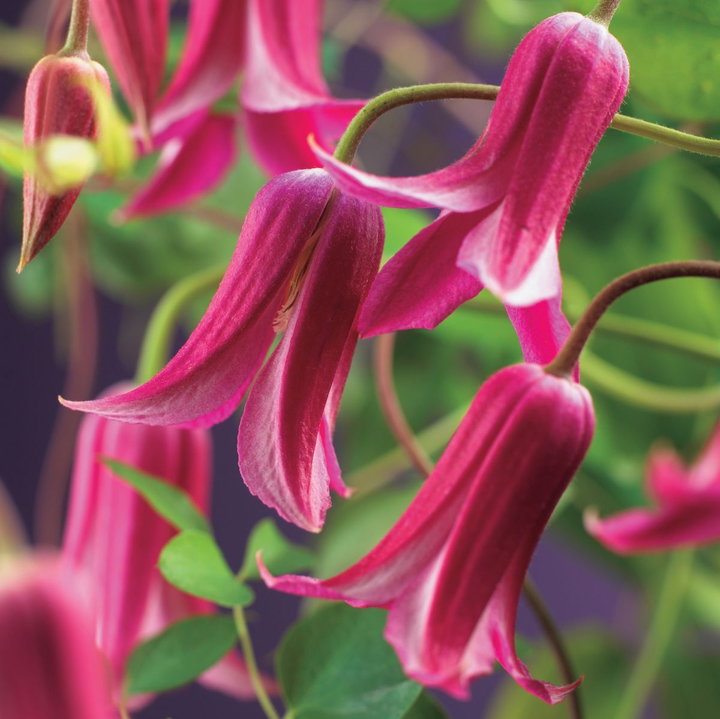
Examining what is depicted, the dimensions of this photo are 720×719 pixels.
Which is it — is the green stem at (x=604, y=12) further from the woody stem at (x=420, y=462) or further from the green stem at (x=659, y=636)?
the green stem at (x=659, y=636)

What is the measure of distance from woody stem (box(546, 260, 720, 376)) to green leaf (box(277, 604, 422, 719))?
9 cm

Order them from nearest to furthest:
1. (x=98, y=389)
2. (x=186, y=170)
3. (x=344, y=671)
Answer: (x=344, y=671) < (x=186, y=170) < (x=98, y=389)

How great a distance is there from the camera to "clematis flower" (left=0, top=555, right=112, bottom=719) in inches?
5.3

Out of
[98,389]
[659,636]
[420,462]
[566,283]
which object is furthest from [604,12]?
[98,389]

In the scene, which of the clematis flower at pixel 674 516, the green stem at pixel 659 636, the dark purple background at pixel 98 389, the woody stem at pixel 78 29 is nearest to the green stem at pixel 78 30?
the woody stem at pixel 78 29

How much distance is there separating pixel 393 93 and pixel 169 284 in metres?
0.48

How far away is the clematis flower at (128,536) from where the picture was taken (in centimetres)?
29

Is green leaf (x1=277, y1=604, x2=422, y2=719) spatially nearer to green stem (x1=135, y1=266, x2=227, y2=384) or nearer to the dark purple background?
green stem (x1=135, y1=266, x2=227, y2=384)

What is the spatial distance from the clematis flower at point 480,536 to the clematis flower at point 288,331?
19 millimetres

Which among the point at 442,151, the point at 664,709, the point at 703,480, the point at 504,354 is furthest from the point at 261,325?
the point at 442,151

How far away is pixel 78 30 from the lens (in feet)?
0.61

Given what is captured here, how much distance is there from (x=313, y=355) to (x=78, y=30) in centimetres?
8

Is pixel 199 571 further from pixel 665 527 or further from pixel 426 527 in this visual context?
pixel 665 527

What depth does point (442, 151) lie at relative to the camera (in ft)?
A: 2.76
